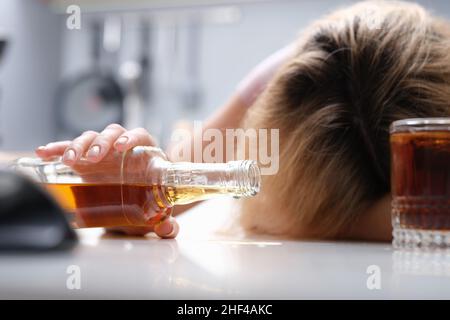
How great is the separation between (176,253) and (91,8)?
1315mm

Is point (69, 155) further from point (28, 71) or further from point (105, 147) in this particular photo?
point (28, 71)

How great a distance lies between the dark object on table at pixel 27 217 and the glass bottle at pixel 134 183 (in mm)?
146

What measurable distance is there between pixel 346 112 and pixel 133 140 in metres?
0.18

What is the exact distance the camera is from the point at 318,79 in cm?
49

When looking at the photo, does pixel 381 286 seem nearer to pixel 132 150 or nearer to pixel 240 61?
pixel 132 150

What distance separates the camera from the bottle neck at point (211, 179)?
370mm

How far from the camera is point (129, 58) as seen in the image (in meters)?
1.71

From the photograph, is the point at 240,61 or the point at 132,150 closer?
the point at 132,150

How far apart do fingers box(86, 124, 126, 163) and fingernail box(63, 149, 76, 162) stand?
11 mm

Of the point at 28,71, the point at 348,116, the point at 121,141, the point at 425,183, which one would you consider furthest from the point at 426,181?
the point at 28,71

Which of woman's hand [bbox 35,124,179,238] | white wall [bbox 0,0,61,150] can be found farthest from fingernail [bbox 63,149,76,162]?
white wall [bbox 0,0,61,150]

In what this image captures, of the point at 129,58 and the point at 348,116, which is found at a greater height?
the point at 129,58

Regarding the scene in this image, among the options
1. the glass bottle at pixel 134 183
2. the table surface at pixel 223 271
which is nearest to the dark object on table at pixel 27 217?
the table surface at pixel 223 271
